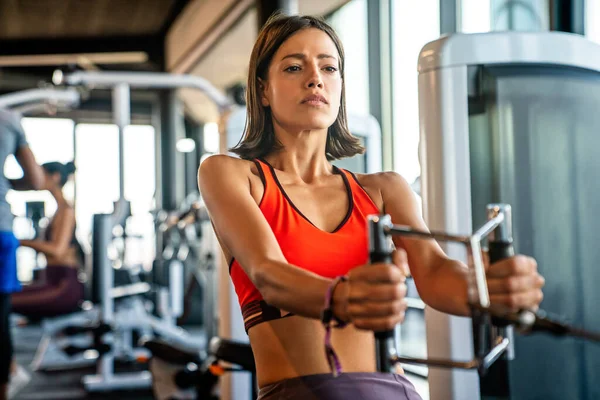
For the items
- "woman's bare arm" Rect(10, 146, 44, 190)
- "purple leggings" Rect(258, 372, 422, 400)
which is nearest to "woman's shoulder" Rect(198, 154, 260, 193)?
"purple leggings" Rect(258, 372, 422, 400)

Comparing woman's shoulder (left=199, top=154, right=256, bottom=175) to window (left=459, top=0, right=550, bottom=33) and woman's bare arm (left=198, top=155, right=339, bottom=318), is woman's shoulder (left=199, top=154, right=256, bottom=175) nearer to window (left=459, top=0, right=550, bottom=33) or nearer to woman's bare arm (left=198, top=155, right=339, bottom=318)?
woman's bare arm (left=198, top=155, right=339, bottom=318)

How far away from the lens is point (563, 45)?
138 centimetres

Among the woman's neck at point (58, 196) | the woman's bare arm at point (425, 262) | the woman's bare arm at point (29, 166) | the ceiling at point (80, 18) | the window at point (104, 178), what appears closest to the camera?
the woman's bare arm at point (425, 262)

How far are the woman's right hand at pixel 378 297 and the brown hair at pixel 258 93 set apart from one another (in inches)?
→ 17.8

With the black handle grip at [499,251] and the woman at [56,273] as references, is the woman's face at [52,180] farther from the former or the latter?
the black handle grip at [499,251]

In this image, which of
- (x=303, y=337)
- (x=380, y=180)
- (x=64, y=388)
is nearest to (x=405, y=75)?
(x=64, y=388)

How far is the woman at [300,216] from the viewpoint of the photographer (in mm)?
938

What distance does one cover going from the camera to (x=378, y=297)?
0.65 meters

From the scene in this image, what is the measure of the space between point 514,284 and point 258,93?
511 millimetres

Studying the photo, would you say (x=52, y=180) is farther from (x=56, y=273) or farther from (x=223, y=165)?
(x=223, y=165)

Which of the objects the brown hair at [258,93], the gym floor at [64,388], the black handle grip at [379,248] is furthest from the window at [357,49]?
the black handle grip at [379,248]

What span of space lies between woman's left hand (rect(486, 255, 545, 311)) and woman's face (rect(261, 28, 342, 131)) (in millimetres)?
366

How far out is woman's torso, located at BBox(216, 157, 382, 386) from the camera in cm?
96

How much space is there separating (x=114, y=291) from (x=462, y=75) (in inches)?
148
